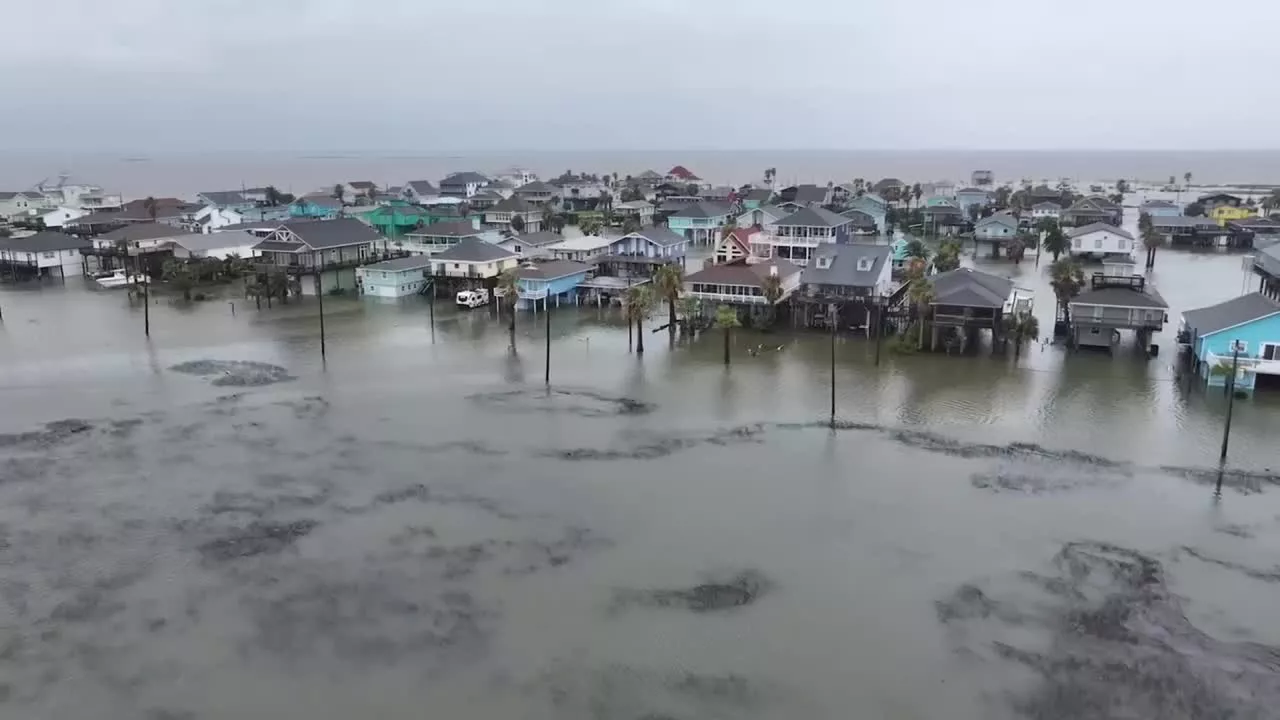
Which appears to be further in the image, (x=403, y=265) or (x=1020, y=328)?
(x=403, y=265)

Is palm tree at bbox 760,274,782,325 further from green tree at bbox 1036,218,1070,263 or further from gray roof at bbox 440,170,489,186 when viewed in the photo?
gray roof at bbox 440,170,489,186

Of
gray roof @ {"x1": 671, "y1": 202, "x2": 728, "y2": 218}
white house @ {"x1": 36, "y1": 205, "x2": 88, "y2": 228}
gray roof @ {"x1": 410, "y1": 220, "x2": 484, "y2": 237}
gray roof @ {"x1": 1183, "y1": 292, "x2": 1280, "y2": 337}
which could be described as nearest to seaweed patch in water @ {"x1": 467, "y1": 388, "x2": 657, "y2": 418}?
gray roof @ {"x1": 1183, "y1": 292, "x2": 1280, "y2": 337}

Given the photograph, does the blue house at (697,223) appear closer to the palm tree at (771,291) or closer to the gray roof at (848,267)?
the gray roof at (848,267)

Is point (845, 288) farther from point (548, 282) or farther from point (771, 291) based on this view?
point (548, 282)

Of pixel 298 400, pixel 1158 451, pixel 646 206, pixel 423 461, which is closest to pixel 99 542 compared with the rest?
pixel 423 461

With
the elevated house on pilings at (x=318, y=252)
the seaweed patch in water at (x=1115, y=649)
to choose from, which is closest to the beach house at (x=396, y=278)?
the elevated house on pilings at (x=318, y=252)

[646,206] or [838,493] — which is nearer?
[838,493]

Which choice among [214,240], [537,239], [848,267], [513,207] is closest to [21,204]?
[214,240]

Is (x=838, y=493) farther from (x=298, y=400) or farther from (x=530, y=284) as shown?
(x=530, y=284)
